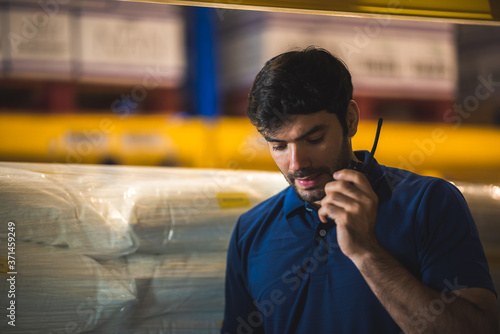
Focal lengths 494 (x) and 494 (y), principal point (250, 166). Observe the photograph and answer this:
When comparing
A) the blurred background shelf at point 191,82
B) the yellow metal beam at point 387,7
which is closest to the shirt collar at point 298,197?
the yellow metal beam at point 387,7

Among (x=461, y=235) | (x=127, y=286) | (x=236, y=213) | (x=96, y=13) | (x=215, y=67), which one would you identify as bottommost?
(x=127, y=286)

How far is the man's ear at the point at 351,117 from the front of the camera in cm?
Answer: 128

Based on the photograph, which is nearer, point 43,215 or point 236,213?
point 43,215

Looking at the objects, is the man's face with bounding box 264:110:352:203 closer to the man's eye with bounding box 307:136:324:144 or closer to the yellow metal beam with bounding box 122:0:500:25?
the man's eye with bounding box 307:136:324:144

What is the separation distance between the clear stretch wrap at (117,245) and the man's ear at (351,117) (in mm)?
524

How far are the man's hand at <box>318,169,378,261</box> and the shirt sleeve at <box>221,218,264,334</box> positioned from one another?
1.55ft

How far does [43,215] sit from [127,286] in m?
0.32

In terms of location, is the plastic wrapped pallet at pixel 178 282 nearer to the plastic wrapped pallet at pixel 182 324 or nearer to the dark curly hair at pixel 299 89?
the plastic wrapped pallet at pixel 182 324

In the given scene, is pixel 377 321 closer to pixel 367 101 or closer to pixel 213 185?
pixel 213 185

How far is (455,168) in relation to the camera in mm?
2988

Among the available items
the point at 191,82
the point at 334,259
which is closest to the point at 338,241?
the point at 334,259

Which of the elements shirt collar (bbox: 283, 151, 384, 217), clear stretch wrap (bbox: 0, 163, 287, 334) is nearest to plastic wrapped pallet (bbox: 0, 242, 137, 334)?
clear stretch wrap (bbox: 0, 163, 287, 334)

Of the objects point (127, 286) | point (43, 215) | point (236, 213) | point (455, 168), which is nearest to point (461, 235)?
point (236, 213)

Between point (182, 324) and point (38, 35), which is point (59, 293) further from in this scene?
point (38, 35)
